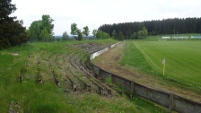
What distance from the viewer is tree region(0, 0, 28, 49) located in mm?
24878

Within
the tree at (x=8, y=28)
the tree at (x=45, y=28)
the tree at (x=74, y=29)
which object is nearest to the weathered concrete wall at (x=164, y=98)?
the tree at (x=8, y=28)

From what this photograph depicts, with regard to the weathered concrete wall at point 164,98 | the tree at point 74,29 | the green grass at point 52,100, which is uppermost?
the tree at point 74,29

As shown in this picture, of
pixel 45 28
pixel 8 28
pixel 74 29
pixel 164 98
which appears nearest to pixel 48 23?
pixel 45 28

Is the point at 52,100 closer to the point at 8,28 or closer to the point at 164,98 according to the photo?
the point at 164,98

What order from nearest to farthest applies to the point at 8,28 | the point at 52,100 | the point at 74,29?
the point at 52,100 < the point at 8,28 < the point at 74,29

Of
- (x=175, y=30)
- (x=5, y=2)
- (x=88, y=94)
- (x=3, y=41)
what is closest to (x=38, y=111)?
(x=88, y=94)

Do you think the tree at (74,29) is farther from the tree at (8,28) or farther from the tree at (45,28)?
the tree at (8,28)

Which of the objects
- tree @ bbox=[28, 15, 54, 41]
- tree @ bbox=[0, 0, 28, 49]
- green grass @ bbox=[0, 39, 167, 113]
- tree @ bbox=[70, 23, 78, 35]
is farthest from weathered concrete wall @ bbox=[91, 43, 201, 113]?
tree @ bbox=[70, 23, 78, 35]

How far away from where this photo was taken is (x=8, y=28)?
25375 mm

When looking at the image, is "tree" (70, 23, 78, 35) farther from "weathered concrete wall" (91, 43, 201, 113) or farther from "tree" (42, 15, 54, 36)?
"weathered concrete wall" (91, 43, 201, 113)

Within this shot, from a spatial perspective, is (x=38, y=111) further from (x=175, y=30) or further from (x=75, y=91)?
(x=175, y=30)

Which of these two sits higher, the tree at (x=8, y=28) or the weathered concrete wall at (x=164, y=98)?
the tree at (x=8, y=28)

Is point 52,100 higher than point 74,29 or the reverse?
the reverse

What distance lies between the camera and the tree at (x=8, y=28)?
24878 millimetres
